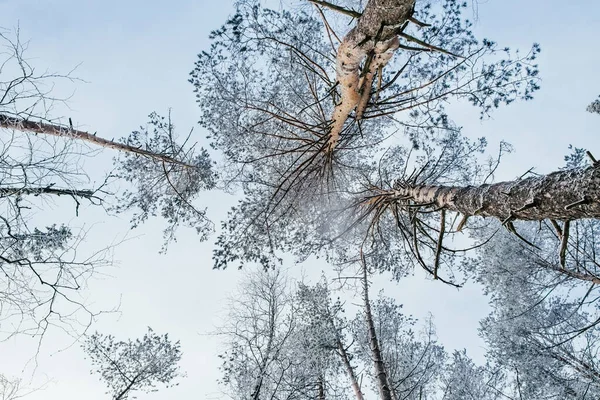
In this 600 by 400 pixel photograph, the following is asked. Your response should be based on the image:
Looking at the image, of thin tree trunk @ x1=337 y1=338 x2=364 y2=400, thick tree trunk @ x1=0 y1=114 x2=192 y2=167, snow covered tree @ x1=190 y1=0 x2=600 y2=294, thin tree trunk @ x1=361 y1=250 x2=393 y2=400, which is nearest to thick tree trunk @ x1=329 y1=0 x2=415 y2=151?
snow covered tree @ x1=190 y1=0 x2=600 y2=294

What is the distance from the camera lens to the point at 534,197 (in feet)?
7.16

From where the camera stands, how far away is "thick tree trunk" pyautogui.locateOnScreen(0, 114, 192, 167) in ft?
10.2

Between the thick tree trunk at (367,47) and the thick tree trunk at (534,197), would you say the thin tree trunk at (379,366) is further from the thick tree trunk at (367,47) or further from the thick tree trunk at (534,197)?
the thick tree trunk at (367,47)

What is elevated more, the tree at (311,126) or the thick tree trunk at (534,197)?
the tree at (311,126)

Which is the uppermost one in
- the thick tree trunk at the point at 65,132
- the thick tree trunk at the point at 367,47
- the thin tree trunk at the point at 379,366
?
the thick tree trunk at the point at 65,132

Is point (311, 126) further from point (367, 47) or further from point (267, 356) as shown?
point (267, 356)

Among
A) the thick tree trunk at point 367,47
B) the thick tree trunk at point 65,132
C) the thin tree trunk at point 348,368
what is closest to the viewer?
the thick tree trunk at point 367,47

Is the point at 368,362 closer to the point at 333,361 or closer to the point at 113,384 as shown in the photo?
the point at 333,361

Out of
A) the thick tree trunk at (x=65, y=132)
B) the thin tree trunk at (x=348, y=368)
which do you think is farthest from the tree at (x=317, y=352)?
the thick tree trunk at (x=65, y=132)

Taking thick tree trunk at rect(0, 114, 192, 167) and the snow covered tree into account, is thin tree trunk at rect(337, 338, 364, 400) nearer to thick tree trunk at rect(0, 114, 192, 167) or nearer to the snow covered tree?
the snow covered tree

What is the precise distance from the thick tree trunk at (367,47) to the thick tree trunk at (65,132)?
234cm

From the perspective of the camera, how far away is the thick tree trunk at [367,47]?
222 cm

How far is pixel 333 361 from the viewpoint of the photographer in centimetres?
805

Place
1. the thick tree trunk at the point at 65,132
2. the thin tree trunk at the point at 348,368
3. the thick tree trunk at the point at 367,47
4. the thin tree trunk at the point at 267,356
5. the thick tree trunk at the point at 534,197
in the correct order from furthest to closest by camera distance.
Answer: the thin tree trunk at the point at 348,368 → the thin tree trunk at the point at 267,356 → the thick tree trunk at the point at 65,132 → the thick tree trunk at the point at 367,47 → the thick tree trunk at the point at 534,197
